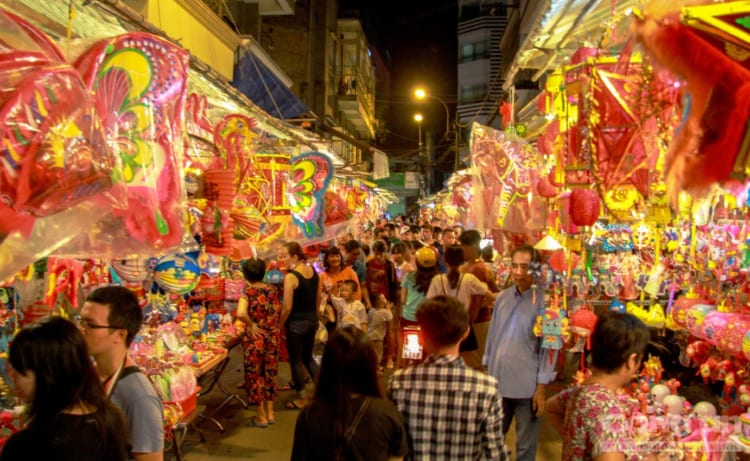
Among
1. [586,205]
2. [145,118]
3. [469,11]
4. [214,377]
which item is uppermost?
[469,11]

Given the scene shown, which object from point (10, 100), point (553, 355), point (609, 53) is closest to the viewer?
point (10, 100)

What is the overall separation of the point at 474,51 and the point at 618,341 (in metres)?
40.9

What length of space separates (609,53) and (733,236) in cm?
162

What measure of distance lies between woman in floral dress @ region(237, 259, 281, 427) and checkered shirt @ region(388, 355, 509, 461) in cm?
382

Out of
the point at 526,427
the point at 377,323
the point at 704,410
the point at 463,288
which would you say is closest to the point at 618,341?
the point at 704,410

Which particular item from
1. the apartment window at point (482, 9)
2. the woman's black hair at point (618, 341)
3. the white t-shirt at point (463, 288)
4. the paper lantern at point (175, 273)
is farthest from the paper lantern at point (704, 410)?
the apartment window at point (482, 9)

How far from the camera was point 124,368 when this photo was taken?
2.55 meters

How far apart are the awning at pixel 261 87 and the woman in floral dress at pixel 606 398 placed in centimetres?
1004

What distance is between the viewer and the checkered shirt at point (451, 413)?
2.56 meters

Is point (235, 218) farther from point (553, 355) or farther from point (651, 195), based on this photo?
point (651, 195)

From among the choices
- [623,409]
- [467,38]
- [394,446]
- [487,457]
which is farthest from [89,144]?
[467,38]

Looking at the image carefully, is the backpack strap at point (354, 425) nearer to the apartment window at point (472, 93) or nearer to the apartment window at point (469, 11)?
the apartment window at point (472, 93)

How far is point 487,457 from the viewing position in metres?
2.62

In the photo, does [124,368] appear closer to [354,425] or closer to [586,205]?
[354,425]
